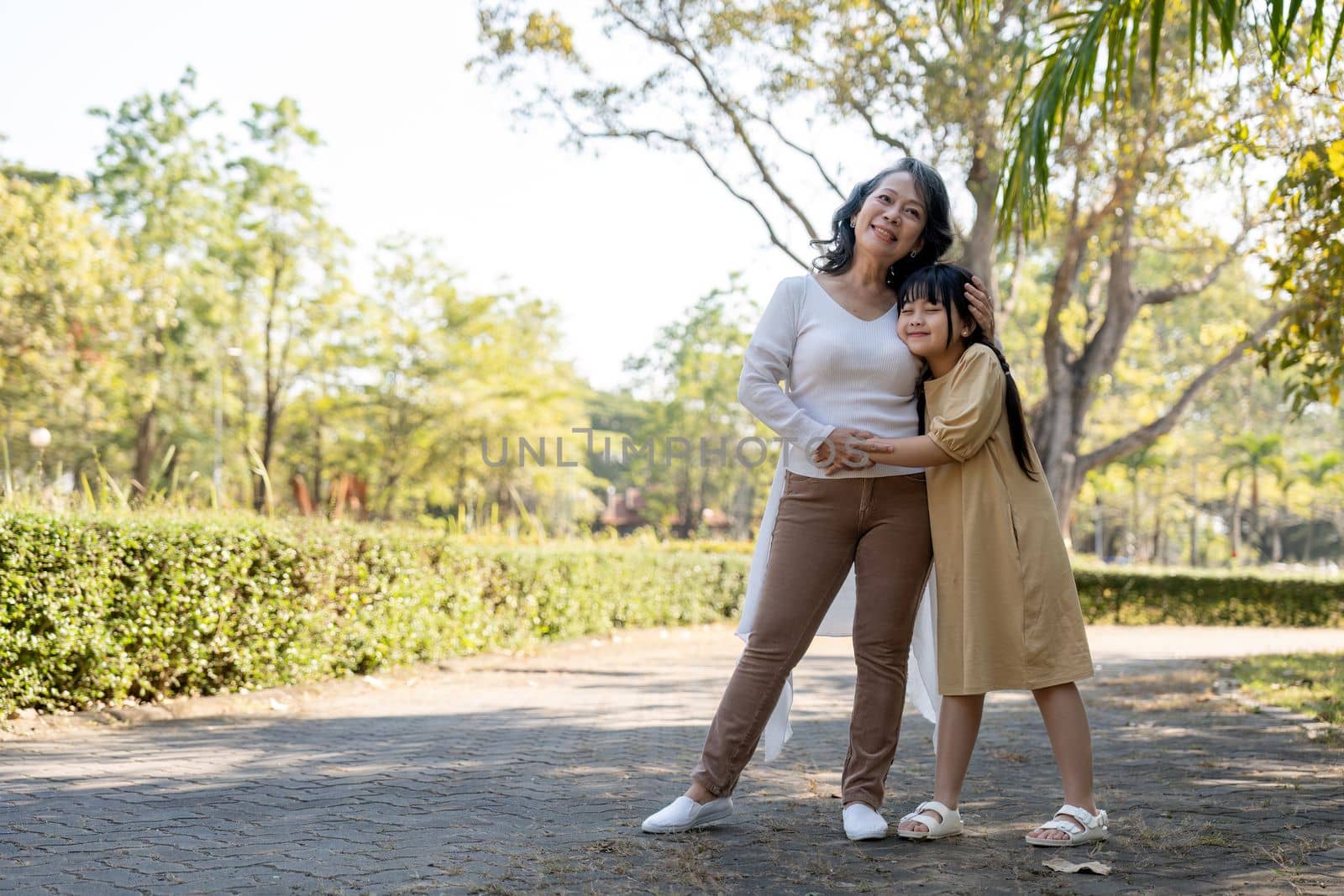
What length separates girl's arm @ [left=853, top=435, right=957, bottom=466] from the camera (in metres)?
3.62

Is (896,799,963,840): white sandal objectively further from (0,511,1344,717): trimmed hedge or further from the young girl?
(0,511,1344,717): trimmed hedge

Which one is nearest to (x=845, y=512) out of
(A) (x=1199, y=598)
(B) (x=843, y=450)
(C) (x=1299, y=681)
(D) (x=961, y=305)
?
(B) (x=843, y=450)

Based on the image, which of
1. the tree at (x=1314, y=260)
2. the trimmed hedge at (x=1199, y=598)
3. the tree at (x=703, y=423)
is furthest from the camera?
the tree at (x=703, y=423)

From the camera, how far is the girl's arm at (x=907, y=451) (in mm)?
3619

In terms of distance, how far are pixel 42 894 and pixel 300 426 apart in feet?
108

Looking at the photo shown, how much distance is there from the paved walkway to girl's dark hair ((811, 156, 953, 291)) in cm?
185

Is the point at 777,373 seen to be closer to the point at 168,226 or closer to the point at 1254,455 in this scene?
the point at 168,226

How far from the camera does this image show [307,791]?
4.54 metres

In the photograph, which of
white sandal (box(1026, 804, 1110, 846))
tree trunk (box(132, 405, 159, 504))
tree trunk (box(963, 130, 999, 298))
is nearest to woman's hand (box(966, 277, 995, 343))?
white sandal (box(1026, 804, 1110, 846))

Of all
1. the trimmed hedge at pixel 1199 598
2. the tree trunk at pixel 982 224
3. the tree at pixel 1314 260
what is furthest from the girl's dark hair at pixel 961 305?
the trimmed hedge at pixel 1199 598

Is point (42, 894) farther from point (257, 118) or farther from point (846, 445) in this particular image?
point (257, 118)

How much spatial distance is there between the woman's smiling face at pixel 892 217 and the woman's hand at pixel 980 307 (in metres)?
0.27

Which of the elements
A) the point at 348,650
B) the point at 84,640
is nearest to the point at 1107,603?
the point at 348,650

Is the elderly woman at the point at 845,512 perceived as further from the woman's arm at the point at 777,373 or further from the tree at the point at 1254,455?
the tree at the point at 1254,455
